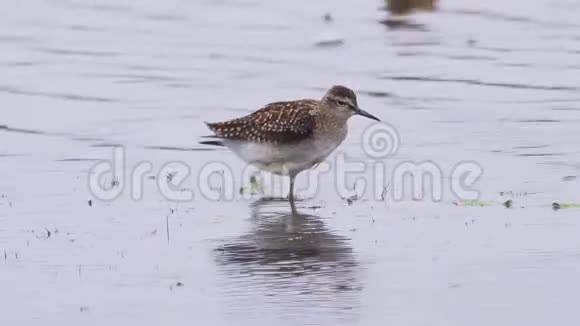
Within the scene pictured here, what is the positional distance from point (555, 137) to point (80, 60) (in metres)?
6.20

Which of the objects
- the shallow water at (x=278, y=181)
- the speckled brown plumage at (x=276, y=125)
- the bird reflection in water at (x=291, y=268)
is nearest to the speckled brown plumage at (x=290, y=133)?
the speckled brown plumage at (x=276, y=125)

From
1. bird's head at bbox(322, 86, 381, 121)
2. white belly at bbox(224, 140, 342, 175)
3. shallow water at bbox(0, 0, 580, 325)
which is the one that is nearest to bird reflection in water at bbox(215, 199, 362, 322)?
shallow water at bbox(0, 0, 580, 325)

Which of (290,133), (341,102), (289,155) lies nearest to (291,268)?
(289,155)

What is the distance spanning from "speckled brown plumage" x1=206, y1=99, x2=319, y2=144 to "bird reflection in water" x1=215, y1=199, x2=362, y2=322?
0.92 m

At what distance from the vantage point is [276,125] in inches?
468

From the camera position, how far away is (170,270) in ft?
30.2

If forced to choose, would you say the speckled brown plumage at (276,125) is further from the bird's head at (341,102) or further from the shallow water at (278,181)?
the shallow water at (278,181)

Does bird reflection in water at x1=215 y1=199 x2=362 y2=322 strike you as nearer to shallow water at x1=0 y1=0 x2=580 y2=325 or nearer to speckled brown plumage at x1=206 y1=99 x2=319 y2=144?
shallow water at x1=0 y1=0 x2=580 y2=325

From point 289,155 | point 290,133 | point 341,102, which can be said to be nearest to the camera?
point 289,155

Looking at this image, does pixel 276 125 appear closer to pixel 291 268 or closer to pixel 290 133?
pixel 290 133

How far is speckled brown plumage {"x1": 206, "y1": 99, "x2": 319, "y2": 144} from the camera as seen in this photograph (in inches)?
465

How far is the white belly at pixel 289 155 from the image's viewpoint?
461 inches

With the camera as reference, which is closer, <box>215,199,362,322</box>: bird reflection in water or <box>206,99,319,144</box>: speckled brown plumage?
<box>215,199,362,322</box>: bird reflection in water

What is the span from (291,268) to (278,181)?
10.3 ft
